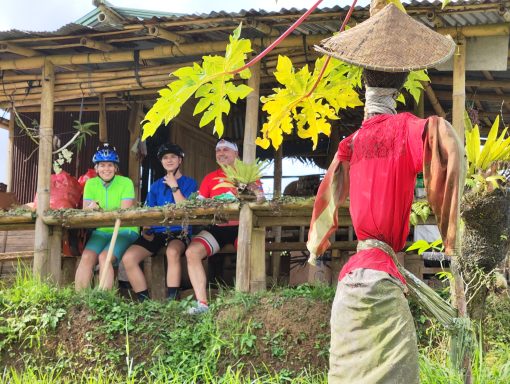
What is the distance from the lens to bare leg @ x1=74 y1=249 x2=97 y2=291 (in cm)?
833

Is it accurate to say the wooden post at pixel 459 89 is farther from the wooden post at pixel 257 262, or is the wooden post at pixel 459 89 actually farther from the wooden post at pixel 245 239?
the wooden post at pixel 257 262

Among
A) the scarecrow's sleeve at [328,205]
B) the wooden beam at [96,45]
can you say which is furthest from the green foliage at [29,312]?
the scarecrow's sleeve at [328,205]

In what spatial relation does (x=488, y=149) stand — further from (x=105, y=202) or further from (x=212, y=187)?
(x=105, y=202)

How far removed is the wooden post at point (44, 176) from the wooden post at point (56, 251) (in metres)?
0.04

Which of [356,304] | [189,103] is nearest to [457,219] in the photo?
[356,304]

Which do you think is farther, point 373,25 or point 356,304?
point 373,25

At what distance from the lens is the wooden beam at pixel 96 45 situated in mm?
8336

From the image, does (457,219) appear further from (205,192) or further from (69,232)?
(69,232)

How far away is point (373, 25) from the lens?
4.10 metres

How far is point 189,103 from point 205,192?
8.20 feet

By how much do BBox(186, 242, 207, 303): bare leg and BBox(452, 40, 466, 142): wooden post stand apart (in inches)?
106

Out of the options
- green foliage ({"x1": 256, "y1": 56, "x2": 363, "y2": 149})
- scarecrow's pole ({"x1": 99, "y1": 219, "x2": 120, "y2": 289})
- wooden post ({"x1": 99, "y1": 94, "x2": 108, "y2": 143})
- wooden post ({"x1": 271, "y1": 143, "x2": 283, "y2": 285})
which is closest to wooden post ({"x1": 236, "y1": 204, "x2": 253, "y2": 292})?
wooden post ({"x1": 271, "y1": 143, "x2": 283, "y2": 285})

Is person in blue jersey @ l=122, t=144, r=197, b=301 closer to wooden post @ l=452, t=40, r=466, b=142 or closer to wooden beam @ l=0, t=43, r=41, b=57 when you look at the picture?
wooden beam @ l=0, t=43, r=41, b=57

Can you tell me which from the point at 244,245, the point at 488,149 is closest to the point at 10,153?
the point at 244,245
